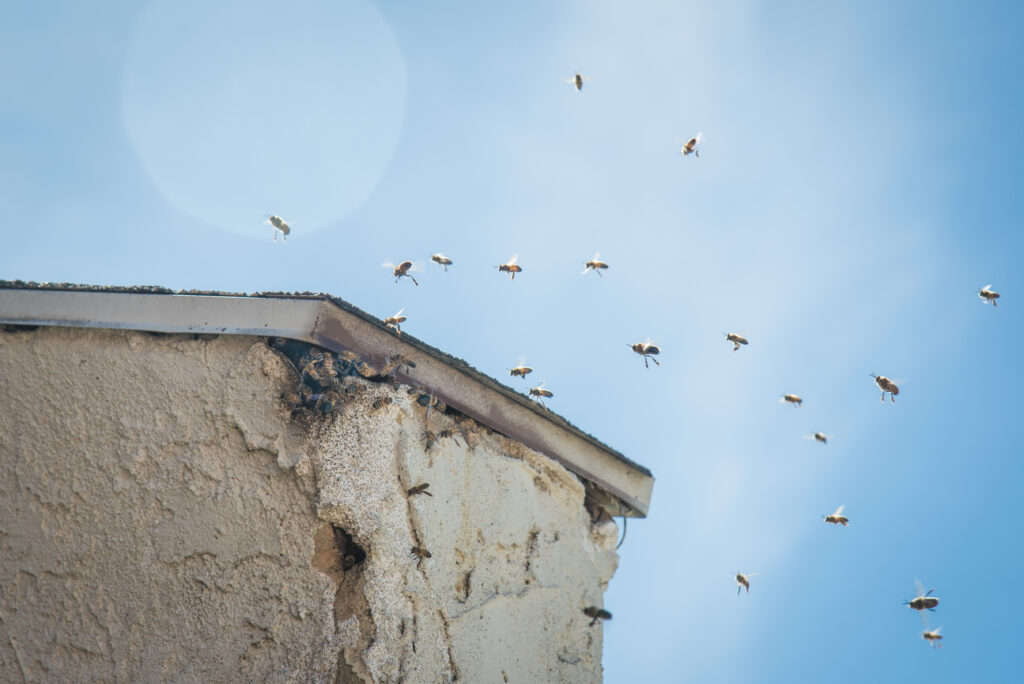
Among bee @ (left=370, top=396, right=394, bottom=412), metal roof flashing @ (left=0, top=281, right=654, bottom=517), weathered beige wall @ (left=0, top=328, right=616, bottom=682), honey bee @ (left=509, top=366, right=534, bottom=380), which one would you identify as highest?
honey bee @ (left=509, top=366, right=534, bottom=380)

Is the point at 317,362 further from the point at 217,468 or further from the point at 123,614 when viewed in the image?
the point at 123,614

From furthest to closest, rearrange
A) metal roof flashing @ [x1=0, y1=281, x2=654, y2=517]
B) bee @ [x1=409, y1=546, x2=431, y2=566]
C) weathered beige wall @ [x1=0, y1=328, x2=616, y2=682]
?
metal roof flashing @ [x1=0, y1=281, x2=654, y2=517] < bee @ [x1=409, y1=546, x2=431, y2=566] < weathered beige wall @ [x1=0, y1=328, x2=616, y2=682]

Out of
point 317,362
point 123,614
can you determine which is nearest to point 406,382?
point 317,362

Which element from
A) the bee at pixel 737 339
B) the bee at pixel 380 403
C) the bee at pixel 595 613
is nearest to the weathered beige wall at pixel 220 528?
the bee at pixel 380 403

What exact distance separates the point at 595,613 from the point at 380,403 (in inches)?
78.9

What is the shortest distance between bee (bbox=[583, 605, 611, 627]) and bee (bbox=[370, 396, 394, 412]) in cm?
191

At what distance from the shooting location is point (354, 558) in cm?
314

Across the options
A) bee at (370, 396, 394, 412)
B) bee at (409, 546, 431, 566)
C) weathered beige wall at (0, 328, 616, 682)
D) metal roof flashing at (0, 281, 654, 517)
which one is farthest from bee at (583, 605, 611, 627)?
bee at (370, 396, 394, 412)

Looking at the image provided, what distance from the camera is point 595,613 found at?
4473mm

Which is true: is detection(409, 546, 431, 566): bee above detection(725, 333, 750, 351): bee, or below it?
below

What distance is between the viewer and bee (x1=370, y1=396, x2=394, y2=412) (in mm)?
3309

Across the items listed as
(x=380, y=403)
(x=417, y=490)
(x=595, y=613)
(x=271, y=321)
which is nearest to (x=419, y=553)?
(x=417, y=490)

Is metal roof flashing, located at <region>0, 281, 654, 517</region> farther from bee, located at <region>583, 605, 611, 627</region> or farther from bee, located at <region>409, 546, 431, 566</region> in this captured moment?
bee, located at <region>583, 605, 611, 627</region>

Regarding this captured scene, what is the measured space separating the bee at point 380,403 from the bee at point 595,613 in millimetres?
1909
